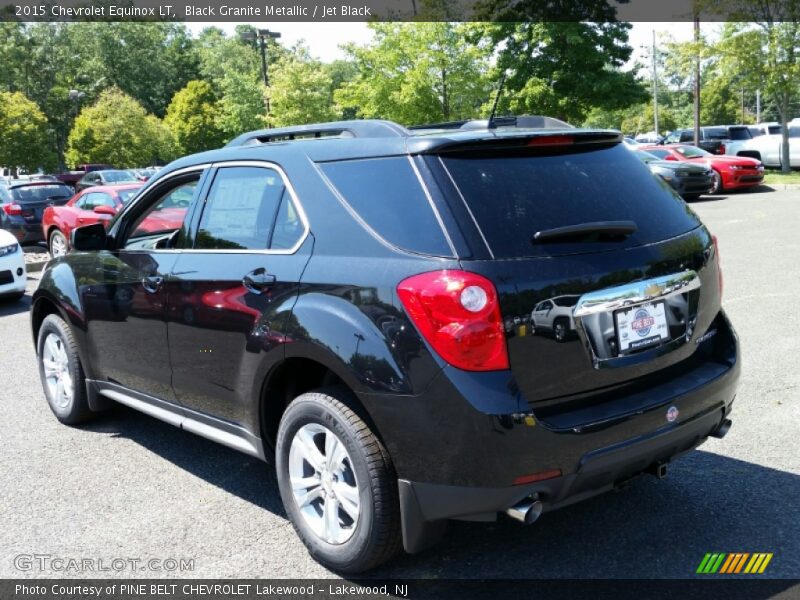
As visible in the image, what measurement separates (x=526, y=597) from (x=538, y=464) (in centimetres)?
63

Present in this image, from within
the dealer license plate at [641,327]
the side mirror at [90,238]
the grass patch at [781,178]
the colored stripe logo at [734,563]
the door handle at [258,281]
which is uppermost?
the side mirror at [90,238]

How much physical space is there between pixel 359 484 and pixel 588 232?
1.33 meters

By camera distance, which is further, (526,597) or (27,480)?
(27,480)

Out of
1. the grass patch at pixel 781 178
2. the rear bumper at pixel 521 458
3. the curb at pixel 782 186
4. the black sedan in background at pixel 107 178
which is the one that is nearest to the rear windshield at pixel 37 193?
the black sedan in background at pixel 107 178

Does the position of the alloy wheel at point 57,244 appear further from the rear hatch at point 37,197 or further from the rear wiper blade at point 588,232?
the rear wiper blade at point 588,232

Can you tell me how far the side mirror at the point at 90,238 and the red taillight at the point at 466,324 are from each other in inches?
107

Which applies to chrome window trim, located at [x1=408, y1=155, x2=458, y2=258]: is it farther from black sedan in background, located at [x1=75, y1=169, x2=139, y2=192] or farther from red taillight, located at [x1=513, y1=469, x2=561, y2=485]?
black sedan in background, located at [x1=75, y1=169, x2=139, y2=192]

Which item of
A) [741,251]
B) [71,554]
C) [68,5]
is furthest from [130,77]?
[71,554]

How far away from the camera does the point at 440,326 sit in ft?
9.45

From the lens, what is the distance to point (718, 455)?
14.5ft

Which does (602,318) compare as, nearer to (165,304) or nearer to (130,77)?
(165,304)

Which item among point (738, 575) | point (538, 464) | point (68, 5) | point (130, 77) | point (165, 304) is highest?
point (68, 5)

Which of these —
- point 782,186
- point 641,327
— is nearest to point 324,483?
point 641,327

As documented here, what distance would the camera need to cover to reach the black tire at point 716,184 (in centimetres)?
2225
